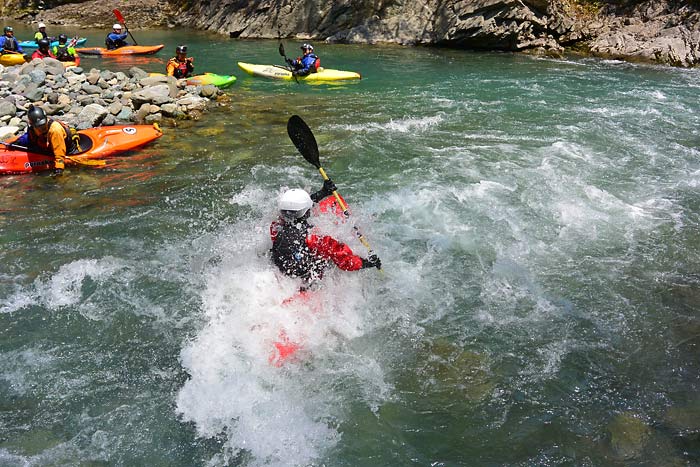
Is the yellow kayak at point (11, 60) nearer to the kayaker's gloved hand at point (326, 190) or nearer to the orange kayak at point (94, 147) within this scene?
the orange kayak at point (94, 147)

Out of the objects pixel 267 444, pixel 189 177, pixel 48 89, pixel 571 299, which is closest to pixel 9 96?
pixel 48 89

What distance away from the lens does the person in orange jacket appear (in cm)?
404

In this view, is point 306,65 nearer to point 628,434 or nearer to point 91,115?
point 91,115

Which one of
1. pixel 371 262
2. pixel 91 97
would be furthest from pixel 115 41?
pixel 371 262

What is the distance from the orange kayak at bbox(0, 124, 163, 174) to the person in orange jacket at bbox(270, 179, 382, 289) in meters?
5.50

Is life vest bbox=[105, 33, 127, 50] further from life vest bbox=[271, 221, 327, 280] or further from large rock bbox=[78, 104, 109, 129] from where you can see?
life vest bbox=[271, 221, 327, 280]

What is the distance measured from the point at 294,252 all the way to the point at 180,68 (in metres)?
11.1

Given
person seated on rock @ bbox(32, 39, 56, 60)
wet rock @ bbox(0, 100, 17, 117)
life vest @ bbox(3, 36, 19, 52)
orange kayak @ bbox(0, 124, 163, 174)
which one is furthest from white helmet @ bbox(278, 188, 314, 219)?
life vest @ bbox(3, 36, 19, 52)

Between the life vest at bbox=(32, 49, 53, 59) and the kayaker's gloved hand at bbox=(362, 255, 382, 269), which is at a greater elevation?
the life vest at bbox=(32, 49, 53, 59)

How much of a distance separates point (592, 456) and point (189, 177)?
6466 mm

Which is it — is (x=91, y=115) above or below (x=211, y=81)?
below

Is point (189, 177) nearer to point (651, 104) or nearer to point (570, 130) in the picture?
point (570, 130)

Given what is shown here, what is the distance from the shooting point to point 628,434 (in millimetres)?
3369

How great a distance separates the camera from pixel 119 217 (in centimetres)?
635
